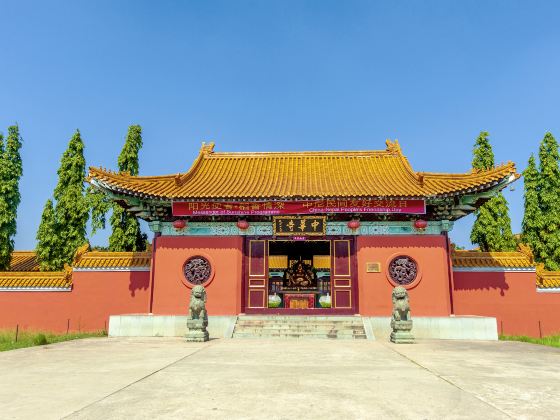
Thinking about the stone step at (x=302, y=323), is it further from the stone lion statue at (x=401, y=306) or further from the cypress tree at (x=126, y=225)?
the cypress tree at (x=126, y=225)

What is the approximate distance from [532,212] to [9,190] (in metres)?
24.3

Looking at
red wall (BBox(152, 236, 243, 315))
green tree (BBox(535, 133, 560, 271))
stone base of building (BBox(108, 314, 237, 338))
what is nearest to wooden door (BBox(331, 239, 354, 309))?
red wall (BBox(152, 236, 243, 315))

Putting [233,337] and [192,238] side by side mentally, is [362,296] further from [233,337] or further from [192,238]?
[192,238]

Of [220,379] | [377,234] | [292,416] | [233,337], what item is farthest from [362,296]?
[292,416]

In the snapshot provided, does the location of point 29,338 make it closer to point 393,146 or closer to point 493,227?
point 393,146

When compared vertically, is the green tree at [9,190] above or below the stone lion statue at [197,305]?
above

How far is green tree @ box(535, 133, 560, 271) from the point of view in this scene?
682 inches

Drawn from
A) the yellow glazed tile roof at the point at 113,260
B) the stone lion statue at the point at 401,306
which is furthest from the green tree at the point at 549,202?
the yellow glazed tile roof at the point at 113,260

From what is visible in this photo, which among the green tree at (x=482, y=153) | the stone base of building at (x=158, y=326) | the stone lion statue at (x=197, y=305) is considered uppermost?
the green tree at (x=482, y=153)

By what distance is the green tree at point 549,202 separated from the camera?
17328 mm

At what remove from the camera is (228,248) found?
1207 cm

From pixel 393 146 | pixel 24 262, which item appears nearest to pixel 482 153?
pixel 393 146

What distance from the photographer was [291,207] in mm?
11898

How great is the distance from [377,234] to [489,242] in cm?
925
